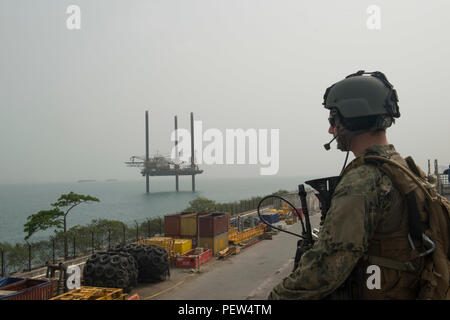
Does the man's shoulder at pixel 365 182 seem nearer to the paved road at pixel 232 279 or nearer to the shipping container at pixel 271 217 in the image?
the paved road at pixel 232 279

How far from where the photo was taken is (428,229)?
5.84 feet

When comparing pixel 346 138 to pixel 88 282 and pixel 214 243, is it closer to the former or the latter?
pixel 88 282

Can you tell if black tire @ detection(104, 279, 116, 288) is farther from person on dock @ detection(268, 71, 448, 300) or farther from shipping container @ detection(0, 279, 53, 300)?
person on dock @ detection(268, 71, 448, 300)

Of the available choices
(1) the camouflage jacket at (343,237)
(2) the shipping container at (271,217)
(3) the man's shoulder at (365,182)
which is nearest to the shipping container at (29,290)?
(1) the camouflage jacket at (343,237)

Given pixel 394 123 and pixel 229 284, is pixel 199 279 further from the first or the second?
pixel 394 123

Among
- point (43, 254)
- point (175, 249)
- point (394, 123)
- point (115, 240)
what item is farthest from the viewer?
point (115, 240)

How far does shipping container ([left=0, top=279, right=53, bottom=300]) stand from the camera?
32.6 ft

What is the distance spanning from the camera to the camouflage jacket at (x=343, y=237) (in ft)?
5.43

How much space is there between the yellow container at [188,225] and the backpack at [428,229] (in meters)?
21.2

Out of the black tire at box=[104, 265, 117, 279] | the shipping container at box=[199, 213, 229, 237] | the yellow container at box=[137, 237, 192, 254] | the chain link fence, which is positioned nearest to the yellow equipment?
the shipping container at box=[199, 213, 229, 237]

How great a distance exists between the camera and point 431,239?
1.77 m

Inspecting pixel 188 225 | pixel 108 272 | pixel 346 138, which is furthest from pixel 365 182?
pixel 188 225

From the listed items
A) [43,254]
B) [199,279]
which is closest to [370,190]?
[199,279]
